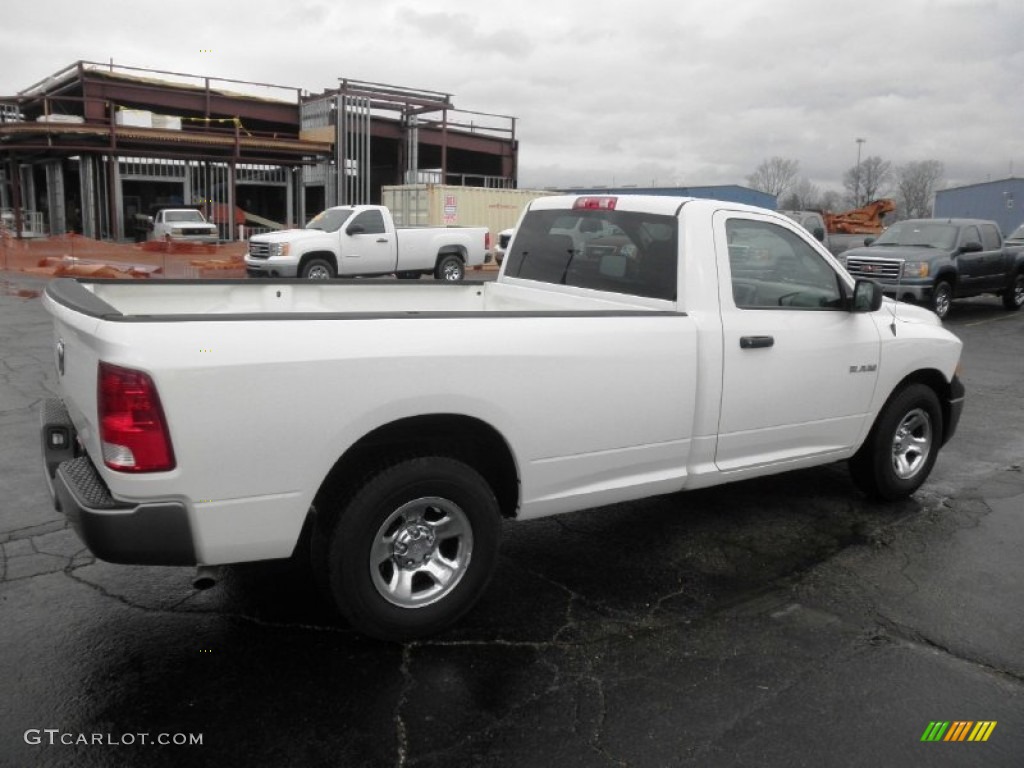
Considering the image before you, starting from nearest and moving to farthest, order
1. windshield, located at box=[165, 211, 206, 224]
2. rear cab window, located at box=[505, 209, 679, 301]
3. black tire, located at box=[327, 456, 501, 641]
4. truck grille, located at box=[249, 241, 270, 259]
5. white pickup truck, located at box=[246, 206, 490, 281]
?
black tire, located at box=[327, 456, 501, 641] → rear cab window, located at box=[505, 209, 679, 301] → white pickup truck, located at box=[246, 206, 490, 281] → truck grille, located at box=[249, 241, 270, 259] → windshield, located at box=[165, 211, 206, 224]

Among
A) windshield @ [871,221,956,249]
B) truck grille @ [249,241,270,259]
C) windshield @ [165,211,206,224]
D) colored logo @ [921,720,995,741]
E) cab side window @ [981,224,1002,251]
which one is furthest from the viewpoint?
windshield @ [165,211,206,224]

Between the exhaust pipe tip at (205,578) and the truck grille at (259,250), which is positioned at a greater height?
the truck grille at (259,250)

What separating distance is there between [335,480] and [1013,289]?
1877 centimetres

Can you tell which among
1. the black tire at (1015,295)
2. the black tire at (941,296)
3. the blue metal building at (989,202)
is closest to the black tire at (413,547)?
the black tire at (941,296)

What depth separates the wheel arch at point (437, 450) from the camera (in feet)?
11.2

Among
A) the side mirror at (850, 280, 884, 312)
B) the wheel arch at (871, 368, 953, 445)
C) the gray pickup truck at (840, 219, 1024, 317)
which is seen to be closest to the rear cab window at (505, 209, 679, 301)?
the side mirror at (850, 280, 884, 312)

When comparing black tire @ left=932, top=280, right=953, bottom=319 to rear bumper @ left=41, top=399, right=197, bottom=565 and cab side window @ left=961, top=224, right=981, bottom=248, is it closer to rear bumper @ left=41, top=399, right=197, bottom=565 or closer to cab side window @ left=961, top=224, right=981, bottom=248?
cab side window @ left=961, top=224, right=981, bottom=248

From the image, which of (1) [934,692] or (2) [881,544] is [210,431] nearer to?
(1) [934,692]

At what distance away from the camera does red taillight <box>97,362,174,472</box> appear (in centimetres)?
285

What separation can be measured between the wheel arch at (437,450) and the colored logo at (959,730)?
1.81 meters

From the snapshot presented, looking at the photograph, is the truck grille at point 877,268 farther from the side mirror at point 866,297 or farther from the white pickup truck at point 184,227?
the white pickup truck at point 184,227

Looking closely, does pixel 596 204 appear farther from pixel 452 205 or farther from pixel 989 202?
pixel 989 202

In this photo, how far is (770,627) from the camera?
12.7 feet

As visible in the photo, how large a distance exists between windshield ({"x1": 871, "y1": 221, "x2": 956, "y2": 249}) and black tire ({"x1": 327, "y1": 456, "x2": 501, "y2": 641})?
15555 millimetres
